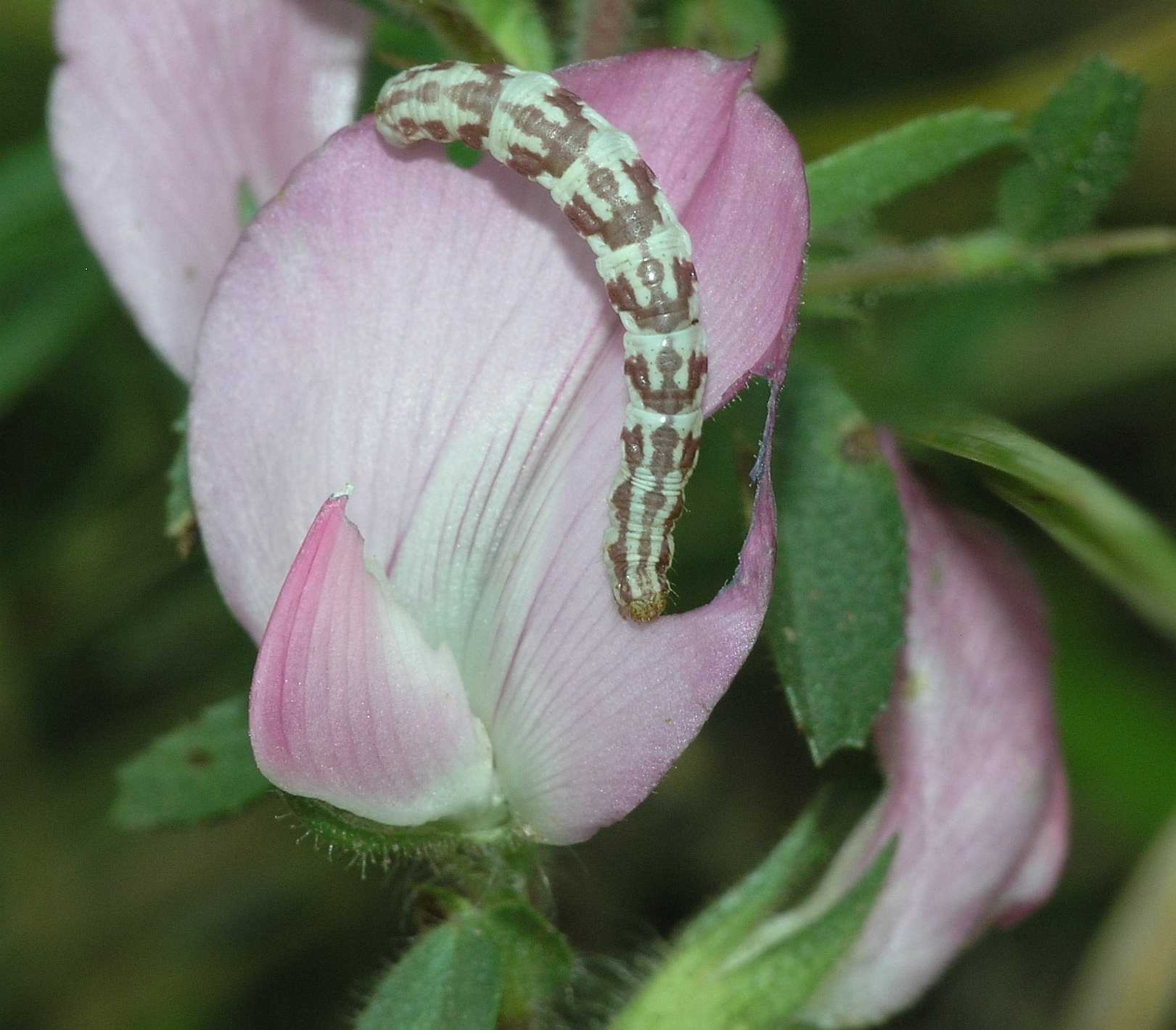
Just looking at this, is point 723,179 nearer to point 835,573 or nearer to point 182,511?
point 835,573

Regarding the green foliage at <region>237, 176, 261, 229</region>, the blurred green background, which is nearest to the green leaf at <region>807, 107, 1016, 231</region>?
the green foliage at <region>237, 176, 261, 229</region>

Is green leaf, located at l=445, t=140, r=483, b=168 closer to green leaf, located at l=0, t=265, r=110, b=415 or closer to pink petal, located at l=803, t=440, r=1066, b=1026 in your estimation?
pink petal, located at l=803, t=440, r=1066, b=1026

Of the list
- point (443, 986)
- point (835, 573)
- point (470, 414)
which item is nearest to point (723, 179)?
point (470, 414)

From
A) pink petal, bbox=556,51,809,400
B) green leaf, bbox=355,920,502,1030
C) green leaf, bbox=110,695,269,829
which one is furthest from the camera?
green leaf, bbox=110,695,269,829

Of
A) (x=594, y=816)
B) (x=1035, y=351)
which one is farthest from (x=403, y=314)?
(x=1035, y=351)

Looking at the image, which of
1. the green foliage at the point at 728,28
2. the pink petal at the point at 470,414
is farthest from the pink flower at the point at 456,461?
the green foliage at the point at 728,28

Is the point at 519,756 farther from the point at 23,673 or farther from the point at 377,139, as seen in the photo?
the point at 23,673

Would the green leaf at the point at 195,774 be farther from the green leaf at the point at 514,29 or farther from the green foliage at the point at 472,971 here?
the green leaf at the point at 514,29
